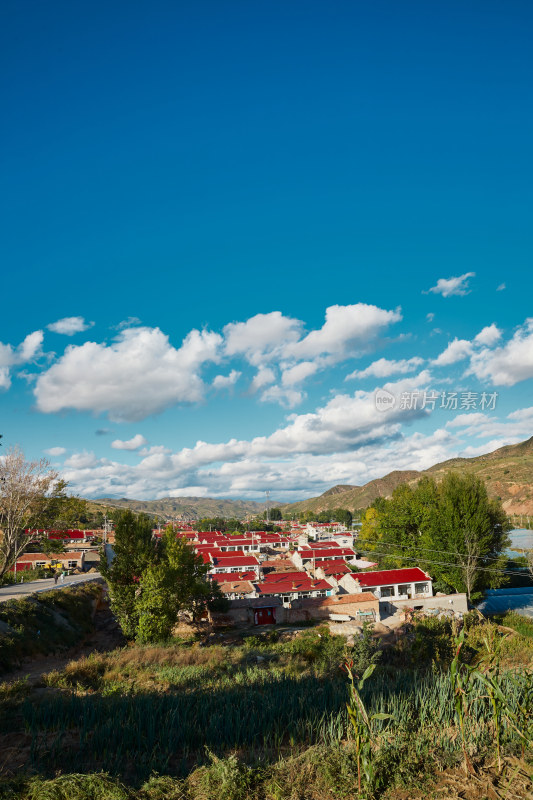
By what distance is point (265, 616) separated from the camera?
111 ft

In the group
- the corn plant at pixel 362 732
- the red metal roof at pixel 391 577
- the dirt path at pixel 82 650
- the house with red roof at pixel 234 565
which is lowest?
the house with red roof at pixel 234 565

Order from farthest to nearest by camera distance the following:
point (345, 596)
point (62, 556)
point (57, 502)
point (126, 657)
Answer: point (62, 556) → point (345, 596) → point (57, 502) → point (126, 657)

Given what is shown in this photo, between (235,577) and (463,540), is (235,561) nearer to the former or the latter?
(235,577)

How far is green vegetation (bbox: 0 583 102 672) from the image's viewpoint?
1723 centimetres

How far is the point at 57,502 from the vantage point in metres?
20.1

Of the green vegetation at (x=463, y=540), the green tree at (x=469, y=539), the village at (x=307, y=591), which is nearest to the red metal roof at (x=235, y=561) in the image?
the village at (x=307, y=591)

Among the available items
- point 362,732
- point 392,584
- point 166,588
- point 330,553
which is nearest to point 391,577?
point 392,584

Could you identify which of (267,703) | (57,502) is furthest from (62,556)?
(267,703)

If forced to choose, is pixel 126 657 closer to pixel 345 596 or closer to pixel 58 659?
Result: pixel 58 659

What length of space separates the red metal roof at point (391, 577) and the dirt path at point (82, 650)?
22.7 m

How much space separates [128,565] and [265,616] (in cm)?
1540

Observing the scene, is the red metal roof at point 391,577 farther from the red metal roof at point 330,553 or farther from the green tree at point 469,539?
the red metal roof at point 330,553

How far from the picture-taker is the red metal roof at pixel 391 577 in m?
40.2

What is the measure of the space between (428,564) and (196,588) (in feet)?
83.3
